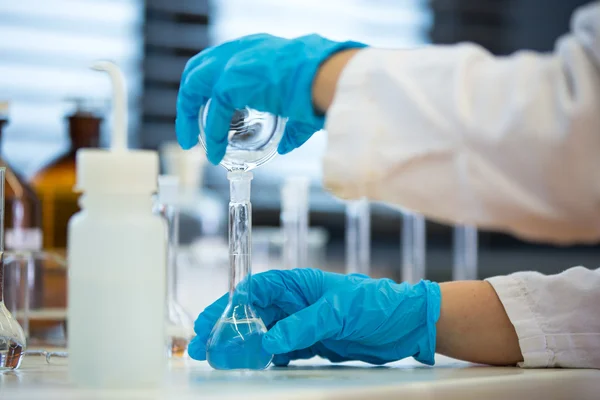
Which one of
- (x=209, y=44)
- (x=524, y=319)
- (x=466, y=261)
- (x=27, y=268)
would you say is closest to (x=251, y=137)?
(x=524, y=319)

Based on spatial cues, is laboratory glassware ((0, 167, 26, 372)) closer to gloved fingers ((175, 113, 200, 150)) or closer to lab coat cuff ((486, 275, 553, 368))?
gloved fingers ((175, 113, 200, 150))

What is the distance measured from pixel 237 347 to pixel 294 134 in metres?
0.27

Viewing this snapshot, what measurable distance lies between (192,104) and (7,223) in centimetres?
72

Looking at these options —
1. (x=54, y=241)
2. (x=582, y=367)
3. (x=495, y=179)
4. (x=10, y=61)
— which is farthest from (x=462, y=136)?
(x=10, y=61)

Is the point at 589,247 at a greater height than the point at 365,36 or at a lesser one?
lesser

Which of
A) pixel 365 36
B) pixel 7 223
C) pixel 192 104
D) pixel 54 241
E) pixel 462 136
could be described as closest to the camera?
pixel 462 136

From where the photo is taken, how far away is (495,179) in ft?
2.48

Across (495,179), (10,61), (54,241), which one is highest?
(10,61)

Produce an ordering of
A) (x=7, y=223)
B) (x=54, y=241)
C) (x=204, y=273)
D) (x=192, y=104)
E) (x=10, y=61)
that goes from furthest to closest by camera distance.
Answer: (x=10, y=61) → (x=204, y=273) → (x=54, y=241) → (x=7, y=223) → (x=192, y=104)

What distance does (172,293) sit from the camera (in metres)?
1.14

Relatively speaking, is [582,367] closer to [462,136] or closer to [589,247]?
[462,136]

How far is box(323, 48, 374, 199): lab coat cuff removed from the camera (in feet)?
2.53

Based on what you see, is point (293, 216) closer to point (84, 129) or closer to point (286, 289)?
point (84, 129)

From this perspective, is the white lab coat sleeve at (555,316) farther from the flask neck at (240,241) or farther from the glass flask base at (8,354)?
the glass flask base at (8,354)
